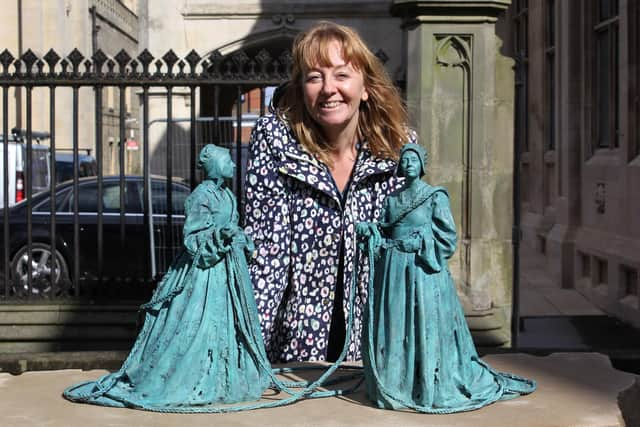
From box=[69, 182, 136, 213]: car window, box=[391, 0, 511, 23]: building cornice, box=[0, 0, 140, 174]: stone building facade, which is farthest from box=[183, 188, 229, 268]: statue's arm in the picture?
box=[0, 0, 140, 174]: stone building facade

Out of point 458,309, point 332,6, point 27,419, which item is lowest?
point 27,419

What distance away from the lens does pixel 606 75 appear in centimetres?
1285

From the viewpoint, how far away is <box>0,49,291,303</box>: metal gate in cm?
806

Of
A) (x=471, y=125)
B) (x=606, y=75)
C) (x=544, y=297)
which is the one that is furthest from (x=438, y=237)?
(x=606, y=75)

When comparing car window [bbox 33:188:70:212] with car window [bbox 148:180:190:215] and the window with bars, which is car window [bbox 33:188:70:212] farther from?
the window with bars

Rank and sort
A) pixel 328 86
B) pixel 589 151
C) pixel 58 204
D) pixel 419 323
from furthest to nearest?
1. pixel 589 151
2. pixel 58 204
3. pixel 328 86
4. pixel 419 323

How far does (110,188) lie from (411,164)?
8490 mm

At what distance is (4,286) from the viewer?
8.70m

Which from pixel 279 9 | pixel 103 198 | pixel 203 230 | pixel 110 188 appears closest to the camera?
pixel 203 230

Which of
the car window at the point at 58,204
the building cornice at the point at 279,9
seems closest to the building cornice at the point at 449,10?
the car window at the point at 58,204

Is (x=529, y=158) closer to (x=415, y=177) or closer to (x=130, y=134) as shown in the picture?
(x=415, y=177)


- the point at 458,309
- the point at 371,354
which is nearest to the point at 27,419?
the point at 371,354

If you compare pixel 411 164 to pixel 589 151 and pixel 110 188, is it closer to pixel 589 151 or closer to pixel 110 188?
pixel 110 188

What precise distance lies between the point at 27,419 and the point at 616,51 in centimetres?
994
